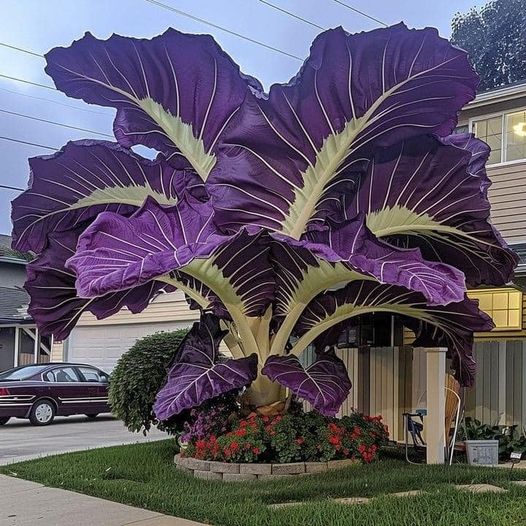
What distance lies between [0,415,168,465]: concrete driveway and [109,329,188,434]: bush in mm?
1936

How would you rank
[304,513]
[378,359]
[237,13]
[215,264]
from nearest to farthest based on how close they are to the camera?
1. [304,513]
2. [215,264]
3. [378,359]
4. [237,13]

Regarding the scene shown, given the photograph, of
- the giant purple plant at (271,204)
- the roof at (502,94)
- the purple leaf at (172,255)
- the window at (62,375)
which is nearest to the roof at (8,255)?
the window at (62,375)

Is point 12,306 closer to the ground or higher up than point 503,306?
higher up

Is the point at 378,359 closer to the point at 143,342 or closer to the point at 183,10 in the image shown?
the point at 143,342

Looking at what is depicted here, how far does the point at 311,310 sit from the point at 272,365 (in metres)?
0.98

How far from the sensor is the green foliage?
28.3ft

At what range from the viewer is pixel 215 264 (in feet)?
22.7

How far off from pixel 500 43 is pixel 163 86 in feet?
95.4

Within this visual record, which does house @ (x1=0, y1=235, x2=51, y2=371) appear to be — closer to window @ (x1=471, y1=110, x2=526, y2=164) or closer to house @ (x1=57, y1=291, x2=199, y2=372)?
house @ (x1=57, y1=291, x2=199, y2=372)

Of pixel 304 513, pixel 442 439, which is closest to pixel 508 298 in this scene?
pixel 442 439

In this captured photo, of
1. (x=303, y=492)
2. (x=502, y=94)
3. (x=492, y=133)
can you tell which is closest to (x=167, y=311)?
(x=492, y=133)

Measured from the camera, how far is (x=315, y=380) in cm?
732

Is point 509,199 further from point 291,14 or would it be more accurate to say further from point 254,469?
point 291,14

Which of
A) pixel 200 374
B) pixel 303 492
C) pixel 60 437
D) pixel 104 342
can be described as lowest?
pixel 60 437
